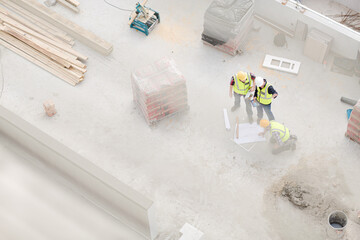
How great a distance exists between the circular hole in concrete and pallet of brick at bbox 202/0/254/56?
537cm

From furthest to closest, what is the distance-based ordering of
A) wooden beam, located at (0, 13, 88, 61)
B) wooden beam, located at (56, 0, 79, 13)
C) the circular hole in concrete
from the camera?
wooden beam, located at (56, 0, 79, 13), wooden beam, located at (0, 13, 88, 61), the circular hole in concrete

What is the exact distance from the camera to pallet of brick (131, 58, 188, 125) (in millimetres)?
12617

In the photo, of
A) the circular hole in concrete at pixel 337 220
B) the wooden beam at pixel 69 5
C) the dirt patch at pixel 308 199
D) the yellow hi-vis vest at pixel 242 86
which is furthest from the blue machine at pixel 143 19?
the circular hole in concrete at pixel 337 220

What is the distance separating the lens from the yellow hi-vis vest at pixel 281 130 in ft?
40.3

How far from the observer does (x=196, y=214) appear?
12.0m

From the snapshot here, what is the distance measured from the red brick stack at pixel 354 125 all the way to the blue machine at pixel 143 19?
6.19 meters

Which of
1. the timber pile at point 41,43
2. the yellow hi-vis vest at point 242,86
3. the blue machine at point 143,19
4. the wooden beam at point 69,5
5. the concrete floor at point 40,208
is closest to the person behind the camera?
the concrete floor at point 40,208

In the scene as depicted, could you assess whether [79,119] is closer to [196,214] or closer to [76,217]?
[196,214]

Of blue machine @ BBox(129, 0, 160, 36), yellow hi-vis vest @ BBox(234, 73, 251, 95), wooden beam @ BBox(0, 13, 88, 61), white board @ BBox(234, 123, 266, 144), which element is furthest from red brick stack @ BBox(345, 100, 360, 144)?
wooden beam @ BBox(0, 13, 88, 61)

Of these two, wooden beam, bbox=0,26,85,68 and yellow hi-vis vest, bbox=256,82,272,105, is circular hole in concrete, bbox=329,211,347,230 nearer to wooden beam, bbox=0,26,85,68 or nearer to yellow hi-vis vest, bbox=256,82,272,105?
yellow hi-vis vest, bbox=256,82,272,105

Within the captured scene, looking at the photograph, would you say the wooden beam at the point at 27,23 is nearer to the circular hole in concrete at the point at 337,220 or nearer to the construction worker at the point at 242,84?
the construction worker at the point at 242,84

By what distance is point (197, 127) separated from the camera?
13398 mm

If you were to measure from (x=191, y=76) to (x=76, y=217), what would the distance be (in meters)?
9.68

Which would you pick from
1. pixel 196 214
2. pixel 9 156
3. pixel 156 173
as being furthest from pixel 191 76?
pixel 9 156
